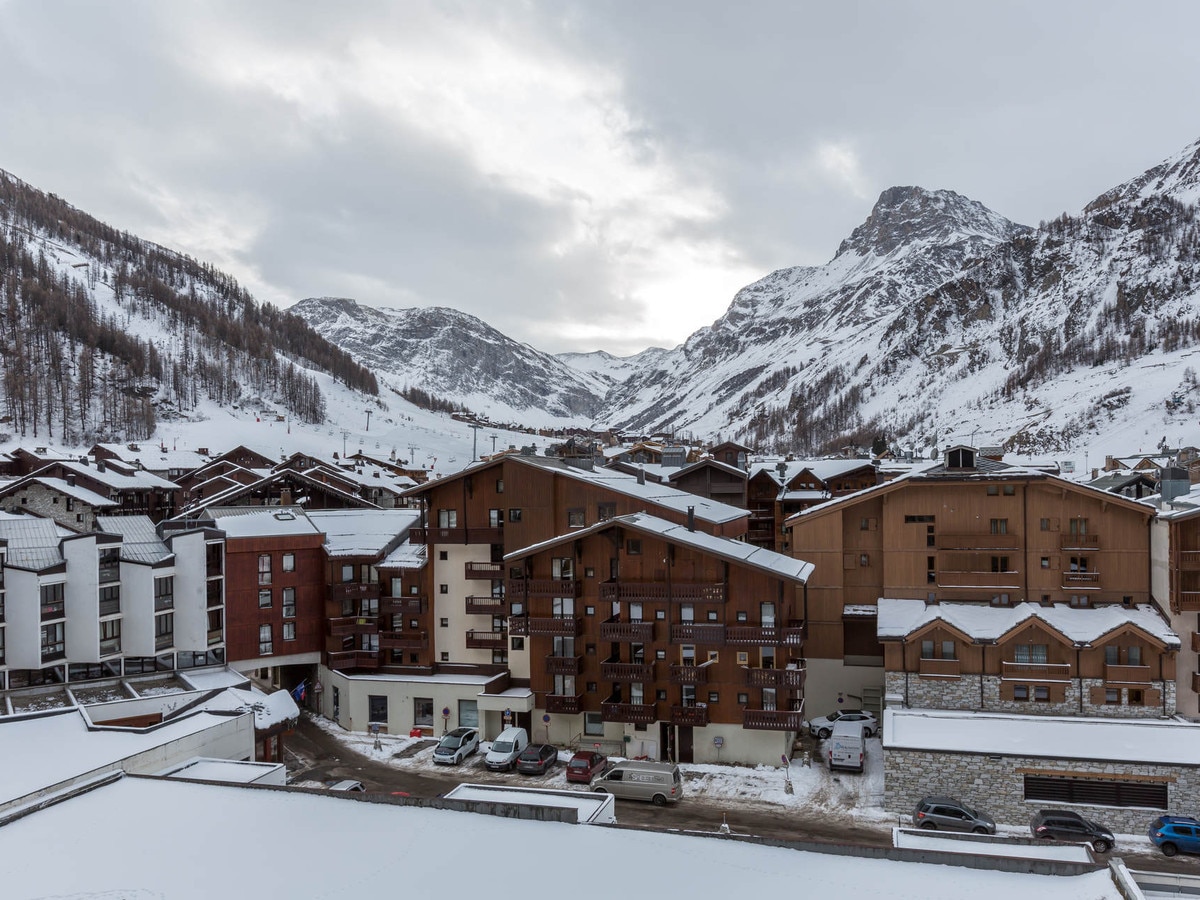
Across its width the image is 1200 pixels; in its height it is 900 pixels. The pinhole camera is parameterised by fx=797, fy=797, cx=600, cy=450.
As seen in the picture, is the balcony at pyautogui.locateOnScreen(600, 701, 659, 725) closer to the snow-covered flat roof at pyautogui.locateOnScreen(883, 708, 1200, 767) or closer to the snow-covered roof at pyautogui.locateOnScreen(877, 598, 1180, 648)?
the snow-covered flat roof at pyautogui.locateOnScreen(883, 708, 1200, 767)

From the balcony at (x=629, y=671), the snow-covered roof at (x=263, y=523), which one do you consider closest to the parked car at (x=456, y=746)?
the balcony at (x=629, y=671)

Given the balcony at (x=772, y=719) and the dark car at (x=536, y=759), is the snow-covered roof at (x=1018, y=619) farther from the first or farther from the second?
the dark car at (x=536, y=759)

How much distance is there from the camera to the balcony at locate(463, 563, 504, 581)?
4422 centimetres

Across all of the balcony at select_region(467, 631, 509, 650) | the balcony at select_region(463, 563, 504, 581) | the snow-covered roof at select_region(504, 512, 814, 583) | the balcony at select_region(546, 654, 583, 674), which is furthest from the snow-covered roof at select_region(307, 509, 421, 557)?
the balcony at select_region(546, 654, 583, 674)

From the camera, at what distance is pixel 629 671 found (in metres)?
37.6

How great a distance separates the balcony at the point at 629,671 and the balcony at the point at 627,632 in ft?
3.77

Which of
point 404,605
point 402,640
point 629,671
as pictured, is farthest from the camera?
point 404,605

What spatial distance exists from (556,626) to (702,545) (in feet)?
27.1

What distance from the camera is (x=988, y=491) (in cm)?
4272

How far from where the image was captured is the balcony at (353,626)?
149ft

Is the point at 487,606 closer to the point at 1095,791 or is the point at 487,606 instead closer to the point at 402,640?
the point at 402,640

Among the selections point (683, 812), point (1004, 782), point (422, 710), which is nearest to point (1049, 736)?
point (1004, 782)

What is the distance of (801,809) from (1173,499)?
85.5 ft

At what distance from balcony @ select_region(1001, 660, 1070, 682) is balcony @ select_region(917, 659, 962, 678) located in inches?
80.5
